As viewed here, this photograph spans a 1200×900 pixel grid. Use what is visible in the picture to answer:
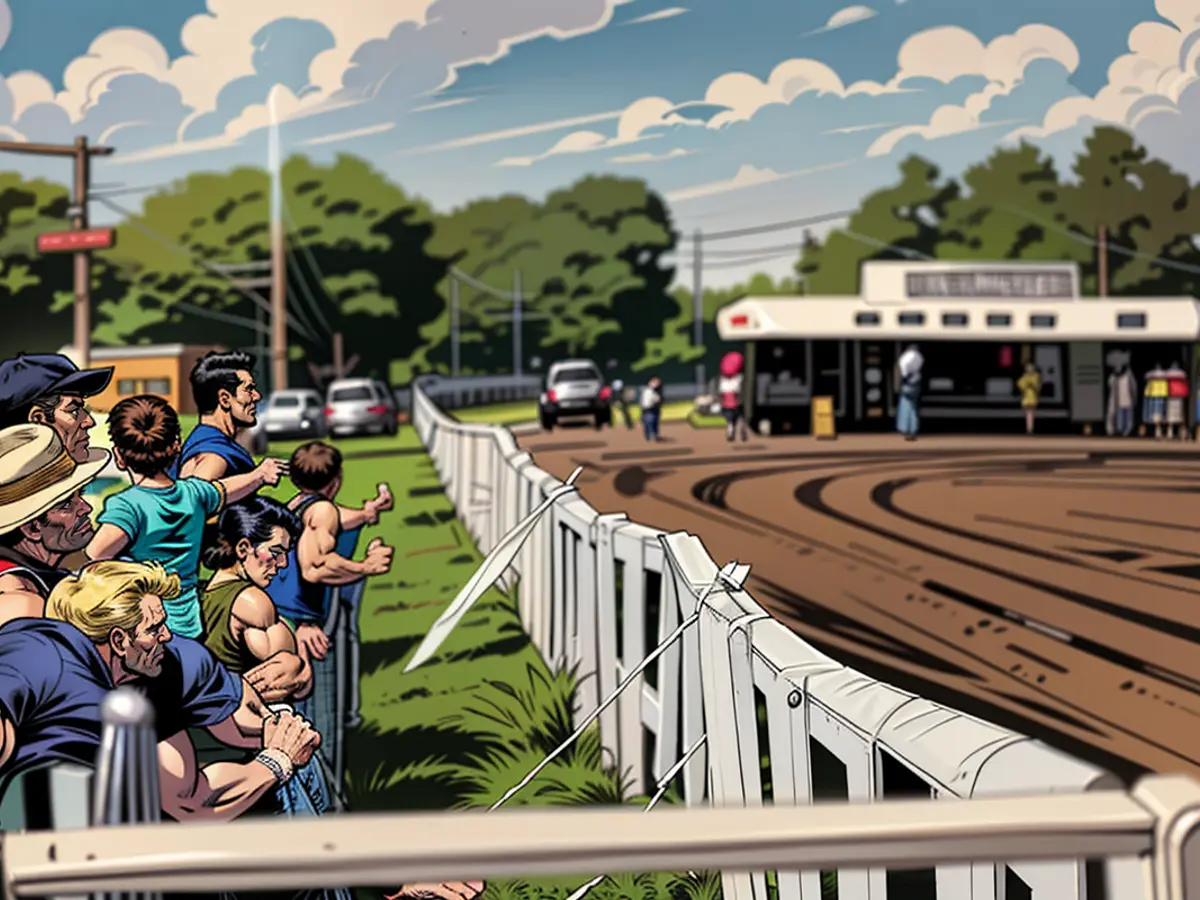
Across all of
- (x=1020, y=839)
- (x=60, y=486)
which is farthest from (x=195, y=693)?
(x=1020, y=839)

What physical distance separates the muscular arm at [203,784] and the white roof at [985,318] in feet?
11.4

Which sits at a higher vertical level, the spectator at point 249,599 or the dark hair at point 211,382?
the dark hair at point 211,382

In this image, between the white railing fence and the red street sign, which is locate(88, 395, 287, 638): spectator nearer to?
the white railing fence

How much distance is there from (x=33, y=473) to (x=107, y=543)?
22cm

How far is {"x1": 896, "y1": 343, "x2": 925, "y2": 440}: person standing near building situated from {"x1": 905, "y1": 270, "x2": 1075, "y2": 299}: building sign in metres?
0.41

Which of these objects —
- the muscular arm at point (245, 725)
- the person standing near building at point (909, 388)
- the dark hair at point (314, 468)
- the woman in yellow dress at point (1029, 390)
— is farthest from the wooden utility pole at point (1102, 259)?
the muscular arm at point (245, 725)

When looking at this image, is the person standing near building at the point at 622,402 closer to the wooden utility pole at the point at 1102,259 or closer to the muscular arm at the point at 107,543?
the wooden utility pole at the point at 1102,259

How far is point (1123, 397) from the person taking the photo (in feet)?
19.1

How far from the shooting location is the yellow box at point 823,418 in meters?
6.01

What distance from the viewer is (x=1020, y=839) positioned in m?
0.91

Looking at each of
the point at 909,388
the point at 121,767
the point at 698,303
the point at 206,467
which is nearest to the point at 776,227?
the point at 698,303

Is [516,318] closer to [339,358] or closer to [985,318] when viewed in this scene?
[339,358]

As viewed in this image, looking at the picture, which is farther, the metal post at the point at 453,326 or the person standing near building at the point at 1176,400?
the person standing near building at the point at 1176,400

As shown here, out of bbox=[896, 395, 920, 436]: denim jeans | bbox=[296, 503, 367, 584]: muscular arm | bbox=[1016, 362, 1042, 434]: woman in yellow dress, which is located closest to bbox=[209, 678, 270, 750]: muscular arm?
bbox=[296, 503, 367, 584]: muscular arm
